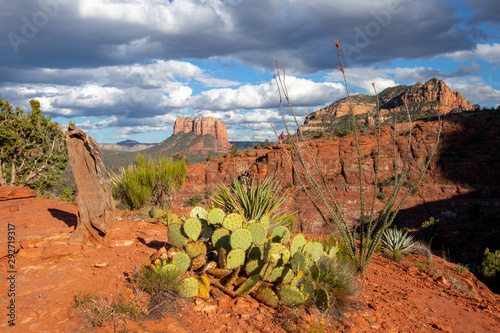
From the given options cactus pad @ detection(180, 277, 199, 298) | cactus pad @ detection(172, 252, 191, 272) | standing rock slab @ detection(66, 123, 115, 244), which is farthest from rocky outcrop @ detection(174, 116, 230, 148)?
→ cactus pad @ detection(180, 277, 199, 298)

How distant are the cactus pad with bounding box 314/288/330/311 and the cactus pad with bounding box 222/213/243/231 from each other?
4.77 feet

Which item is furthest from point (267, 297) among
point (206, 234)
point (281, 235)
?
point (281, 235)

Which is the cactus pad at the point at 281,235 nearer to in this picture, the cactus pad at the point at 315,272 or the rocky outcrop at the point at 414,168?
the cactus pad at the point at 315,272

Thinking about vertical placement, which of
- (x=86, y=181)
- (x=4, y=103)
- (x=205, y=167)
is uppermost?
(x=4, y=103)

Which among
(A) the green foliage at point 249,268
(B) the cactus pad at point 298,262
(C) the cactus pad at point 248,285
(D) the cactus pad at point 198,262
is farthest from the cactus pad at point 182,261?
(B) the cactus pad at point 298,262

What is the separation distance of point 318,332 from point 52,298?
2.86 metres

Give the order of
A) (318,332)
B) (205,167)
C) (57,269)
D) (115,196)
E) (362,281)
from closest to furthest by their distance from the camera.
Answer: (318,332), (57,269), (362,281), (115,196), (205,167)

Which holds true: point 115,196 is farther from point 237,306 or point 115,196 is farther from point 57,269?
point 237,306

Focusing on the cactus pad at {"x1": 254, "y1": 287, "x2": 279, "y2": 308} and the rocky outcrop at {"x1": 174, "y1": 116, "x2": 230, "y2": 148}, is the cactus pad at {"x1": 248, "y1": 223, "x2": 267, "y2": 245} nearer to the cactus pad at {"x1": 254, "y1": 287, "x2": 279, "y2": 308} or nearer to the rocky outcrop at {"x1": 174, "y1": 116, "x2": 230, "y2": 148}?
the cactus pad at {"x1": 254, "y1": 287, "x2": 279, "y2": 308}

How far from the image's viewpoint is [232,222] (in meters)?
4.69

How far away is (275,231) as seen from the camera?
5.45 meters

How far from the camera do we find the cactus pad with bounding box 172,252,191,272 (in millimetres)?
3980

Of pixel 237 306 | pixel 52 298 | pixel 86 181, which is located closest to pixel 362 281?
pixel 237 306

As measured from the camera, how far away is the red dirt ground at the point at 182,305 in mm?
3217
